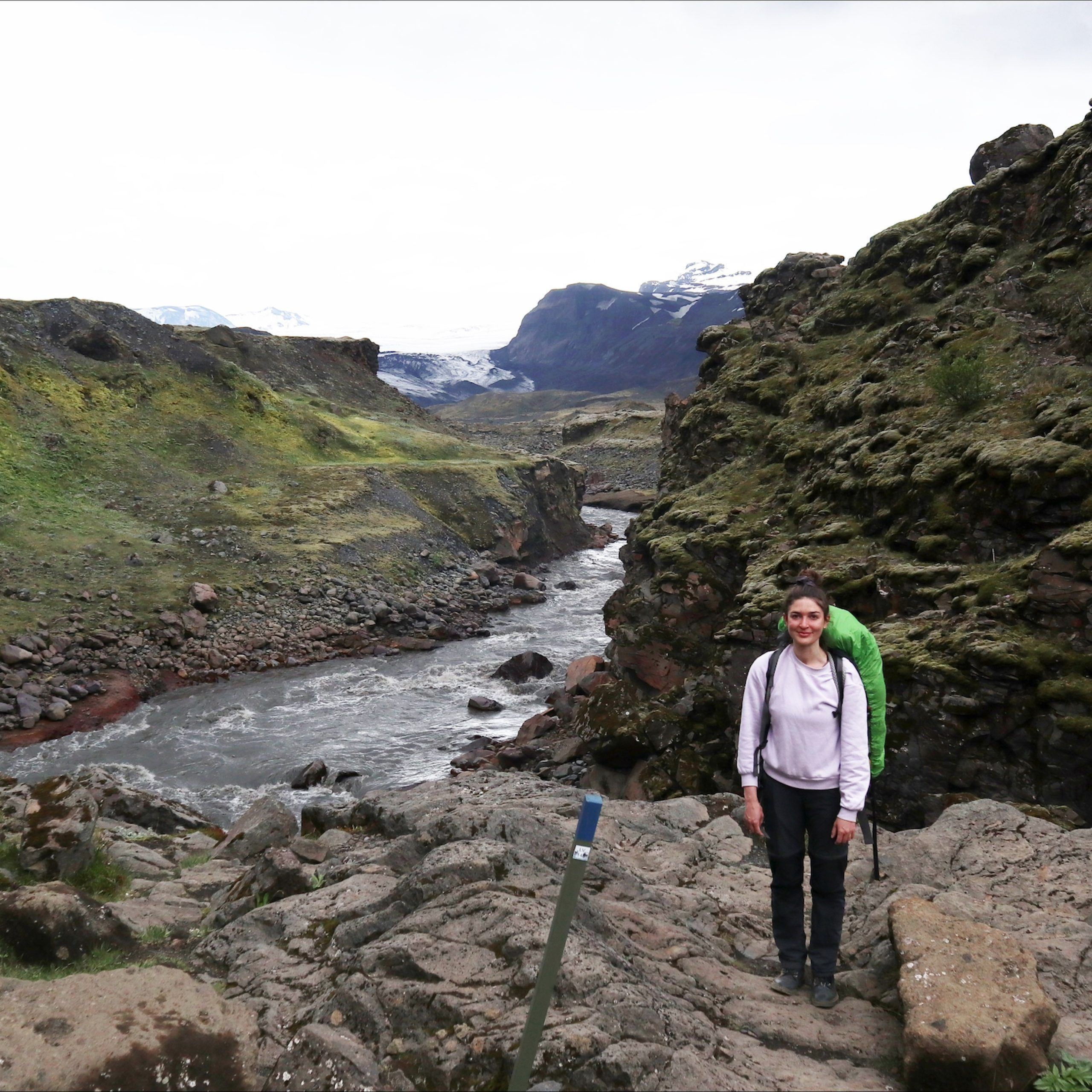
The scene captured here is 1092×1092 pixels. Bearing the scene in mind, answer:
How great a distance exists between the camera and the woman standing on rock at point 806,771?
235 inches

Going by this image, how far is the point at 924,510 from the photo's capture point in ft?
59.1

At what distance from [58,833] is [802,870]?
9672mm

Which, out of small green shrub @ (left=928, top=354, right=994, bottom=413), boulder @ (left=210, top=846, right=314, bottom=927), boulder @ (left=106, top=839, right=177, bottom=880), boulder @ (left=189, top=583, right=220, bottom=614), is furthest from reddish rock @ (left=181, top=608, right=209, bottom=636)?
small green shrub @ (left=928, top=354, right=994, bottom=413)

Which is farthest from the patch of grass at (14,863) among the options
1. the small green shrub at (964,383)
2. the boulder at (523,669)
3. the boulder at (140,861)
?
the boulder at (523,669)

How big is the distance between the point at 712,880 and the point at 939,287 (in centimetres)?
2680

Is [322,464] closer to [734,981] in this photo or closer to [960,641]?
[960,641]

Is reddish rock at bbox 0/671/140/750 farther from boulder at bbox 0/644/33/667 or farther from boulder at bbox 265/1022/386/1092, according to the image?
boulder at bbox 265/1022/386/1092

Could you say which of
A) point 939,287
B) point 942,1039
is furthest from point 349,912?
point 939,287

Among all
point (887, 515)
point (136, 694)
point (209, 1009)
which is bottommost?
point (136, 694)

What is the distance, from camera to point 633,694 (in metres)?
20.6

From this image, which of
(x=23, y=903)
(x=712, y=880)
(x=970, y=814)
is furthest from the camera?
(x=970, y=814)

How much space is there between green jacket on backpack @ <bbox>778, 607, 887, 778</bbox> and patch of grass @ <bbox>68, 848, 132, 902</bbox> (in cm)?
934

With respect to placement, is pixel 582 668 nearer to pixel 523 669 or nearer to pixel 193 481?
pixel 523 669

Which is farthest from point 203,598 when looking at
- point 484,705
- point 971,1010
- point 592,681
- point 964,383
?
point 971,1010
